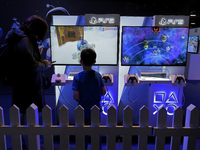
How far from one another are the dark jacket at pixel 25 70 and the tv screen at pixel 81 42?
745mm

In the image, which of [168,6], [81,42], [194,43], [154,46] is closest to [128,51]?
[154,46]

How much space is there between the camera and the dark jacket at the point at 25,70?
6.02ft

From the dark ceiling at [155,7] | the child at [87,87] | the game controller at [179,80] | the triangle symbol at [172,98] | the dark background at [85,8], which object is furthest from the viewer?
the dark ceiling at [155,7]

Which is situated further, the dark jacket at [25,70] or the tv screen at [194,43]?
the tv screen at [194,43]

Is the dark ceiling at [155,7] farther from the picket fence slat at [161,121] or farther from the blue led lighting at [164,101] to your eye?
the picket fence slat at [161,121]

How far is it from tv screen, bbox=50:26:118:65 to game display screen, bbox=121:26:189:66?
0.61 feet

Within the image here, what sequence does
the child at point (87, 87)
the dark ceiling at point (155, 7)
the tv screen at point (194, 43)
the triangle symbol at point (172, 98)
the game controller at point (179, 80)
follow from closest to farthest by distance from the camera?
the child at point (87, 87)
the game controller at point (179, 80)
the triangle symbol at point (172, 98)
the dark ceiling at point (155, 7)
the tv screen at point (194, 43)

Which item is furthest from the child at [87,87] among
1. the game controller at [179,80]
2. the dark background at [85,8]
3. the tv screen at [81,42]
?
the dark background at [85,8]

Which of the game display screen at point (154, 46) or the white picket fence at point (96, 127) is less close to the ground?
the game display screen at point (154, 46)

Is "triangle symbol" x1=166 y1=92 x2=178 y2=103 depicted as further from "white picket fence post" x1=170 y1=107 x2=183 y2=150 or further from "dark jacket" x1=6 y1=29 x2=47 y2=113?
"dark jacket" x1=6 y1=29 x2=47 y2=113

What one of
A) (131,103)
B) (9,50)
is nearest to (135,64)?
(131,103)

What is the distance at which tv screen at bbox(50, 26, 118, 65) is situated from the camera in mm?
2703

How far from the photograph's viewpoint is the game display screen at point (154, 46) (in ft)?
8.94

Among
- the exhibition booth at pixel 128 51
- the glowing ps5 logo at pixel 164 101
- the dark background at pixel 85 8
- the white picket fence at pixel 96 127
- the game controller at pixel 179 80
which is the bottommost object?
the glowing ps5 logo at pixel 164 101
